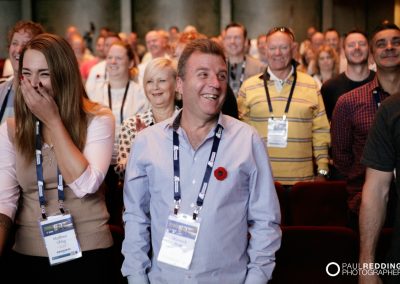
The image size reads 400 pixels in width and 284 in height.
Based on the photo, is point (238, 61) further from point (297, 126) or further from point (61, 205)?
point (61, 205)

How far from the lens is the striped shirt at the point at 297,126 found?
Result: 4414 mm

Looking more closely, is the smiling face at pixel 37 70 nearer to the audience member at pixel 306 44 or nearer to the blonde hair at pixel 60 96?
the blonde hair at pixel 60 96

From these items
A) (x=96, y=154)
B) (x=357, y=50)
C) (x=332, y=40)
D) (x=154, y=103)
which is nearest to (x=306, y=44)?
(x=332, y=40)

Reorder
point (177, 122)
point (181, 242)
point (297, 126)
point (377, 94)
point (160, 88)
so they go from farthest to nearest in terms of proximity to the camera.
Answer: point (297, 126) < point (160, 88) < point (377, 94) < point (177, 122) < point (181, 242)

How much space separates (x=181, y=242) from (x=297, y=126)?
8.01ft

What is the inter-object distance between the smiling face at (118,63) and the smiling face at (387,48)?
2724 mm

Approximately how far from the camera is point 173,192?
2.24m

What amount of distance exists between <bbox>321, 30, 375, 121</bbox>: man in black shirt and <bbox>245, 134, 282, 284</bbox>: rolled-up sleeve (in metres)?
3.17

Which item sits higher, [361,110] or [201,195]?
[361,110]

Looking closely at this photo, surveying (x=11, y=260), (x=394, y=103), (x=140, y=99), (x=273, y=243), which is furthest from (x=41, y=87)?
(x=140, y=99)

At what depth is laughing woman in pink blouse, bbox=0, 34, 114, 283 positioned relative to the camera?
7.86 feet

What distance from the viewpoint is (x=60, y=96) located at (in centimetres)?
249

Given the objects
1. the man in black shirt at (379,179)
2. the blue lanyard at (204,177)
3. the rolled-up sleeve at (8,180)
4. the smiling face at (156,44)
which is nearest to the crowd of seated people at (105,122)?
the rolled-up sleeve at (8,180)

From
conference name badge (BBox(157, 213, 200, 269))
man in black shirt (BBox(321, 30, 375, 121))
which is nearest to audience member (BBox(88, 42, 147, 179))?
man in black shirt (BBox(321, 30, 375, 121))
